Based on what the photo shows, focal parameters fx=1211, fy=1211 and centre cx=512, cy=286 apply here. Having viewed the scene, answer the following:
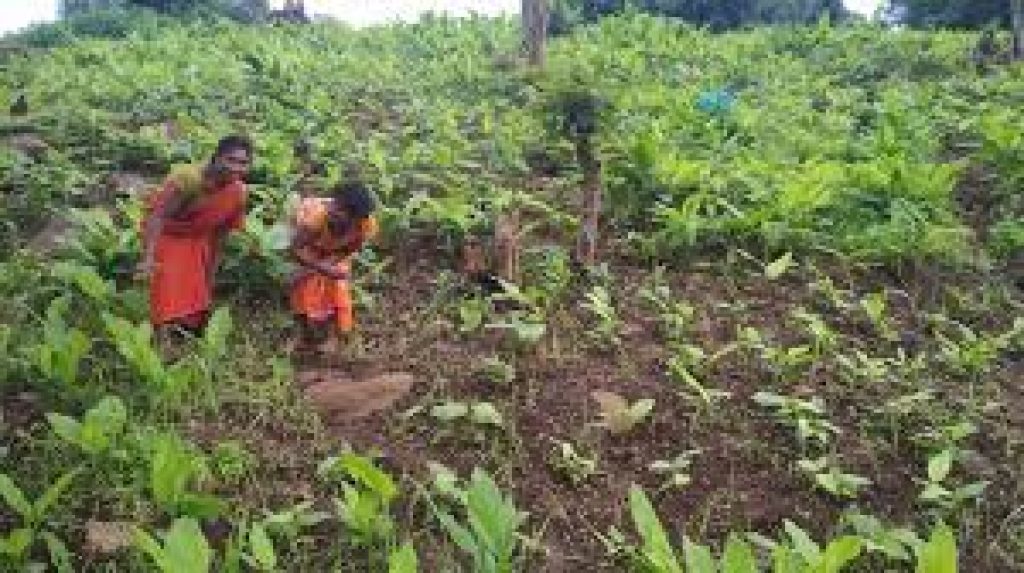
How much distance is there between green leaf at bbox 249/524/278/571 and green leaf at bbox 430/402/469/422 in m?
1.37

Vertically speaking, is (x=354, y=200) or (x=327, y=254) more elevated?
(x=354, y=200)

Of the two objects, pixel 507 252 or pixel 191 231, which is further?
pixel 507 252

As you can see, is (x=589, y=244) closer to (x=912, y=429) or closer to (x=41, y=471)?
(x=912, y=429)

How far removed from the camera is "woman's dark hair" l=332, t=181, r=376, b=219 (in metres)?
6.04

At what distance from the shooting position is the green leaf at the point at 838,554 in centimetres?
439

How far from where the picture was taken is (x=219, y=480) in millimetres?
5016

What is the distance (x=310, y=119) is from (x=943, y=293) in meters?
5.95

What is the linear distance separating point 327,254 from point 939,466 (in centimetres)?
316

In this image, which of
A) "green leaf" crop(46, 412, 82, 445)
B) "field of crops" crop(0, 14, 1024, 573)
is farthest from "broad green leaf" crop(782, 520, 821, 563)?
"green leaf" crop(46, 412, 82, 445)

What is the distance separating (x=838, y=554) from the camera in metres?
4.43

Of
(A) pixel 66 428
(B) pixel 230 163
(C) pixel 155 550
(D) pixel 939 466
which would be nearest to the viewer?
(C) pixel 155 550

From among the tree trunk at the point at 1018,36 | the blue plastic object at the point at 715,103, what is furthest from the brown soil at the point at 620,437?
the tree trunk at the point at 1018,36

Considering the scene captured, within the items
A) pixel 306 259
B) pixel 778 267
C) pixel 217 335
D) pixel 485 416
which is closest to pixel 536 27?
pixel 778 267

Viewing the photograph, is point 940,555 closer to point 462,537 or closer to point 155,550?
point 462,537
